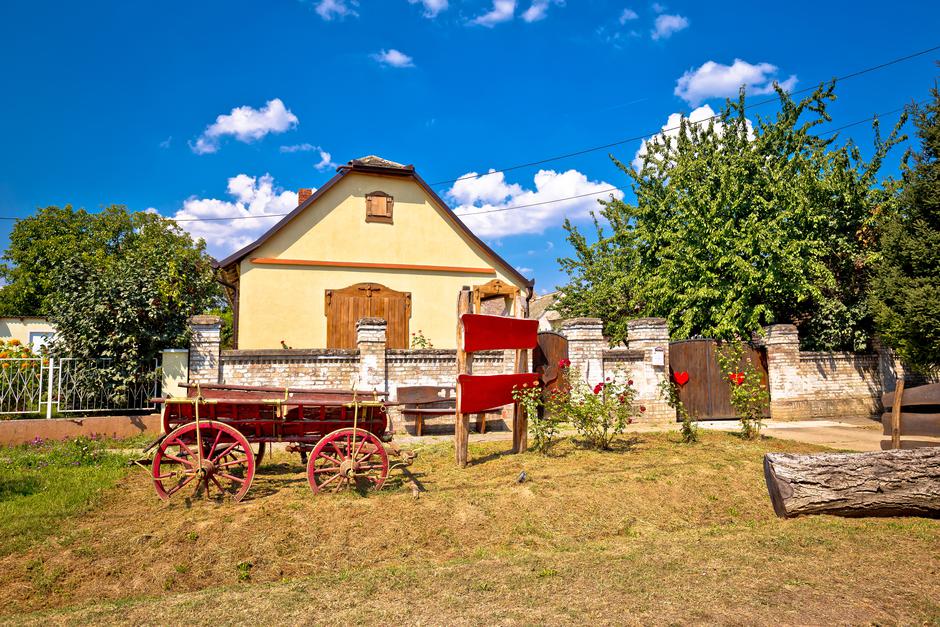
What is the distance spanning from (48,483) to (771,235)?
14482mm

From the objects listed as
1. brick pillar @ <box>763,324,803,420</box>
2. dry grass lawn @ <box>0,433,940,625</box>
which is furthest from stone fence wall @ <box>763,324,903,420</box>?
dry grass lawn @ <box>0,433,940,625</box>

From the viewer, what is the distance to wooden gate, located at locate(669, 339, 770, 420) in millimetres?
13586

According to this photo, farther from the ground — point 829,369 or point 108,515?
point 829,369

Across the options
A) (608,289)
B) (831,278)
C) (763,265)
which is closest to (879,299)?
(831,278)

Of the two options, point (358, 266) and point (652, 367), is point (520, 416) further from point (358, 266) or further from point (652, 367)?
point (358, 266)

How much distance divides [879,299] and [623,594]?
38.2 feet

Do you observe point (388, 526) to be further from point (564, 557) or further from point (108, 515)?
point (108, 515)

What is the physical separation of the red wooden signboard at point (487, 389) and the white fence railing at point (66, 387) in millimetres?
6340

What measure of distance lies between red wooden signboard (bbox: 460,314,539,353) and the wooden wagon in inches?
61.6

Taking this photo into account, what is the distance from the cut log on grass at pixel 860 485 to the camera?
17.8ft

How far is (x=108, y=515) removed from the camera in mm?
5688

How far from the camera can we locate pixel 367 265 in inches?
640

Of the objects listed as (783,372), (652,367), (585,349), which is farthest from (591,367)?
(783,372)

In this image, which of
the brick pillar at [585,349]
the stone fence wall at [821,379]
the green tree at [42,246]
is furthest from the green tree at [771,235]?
the green tree at [42,246]
